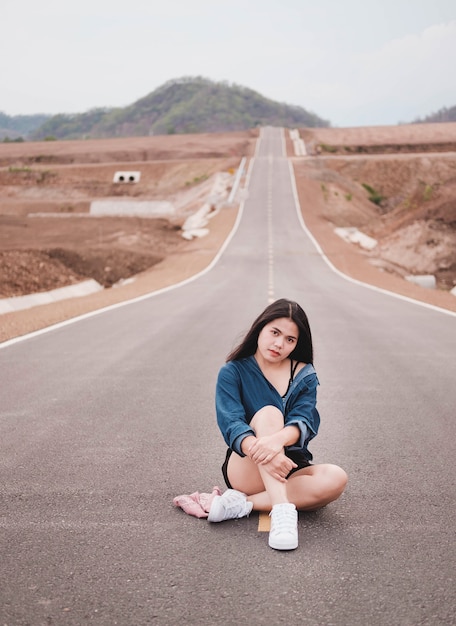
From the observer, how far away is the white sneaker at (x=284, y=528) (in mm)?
4145

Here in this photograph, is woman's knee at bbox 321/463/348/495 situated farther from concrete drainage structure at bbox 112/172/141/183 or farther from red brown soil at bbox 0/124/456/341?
concrete drainage structure at bbox 112/172/141/183

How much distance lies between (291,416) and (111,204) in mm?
59034

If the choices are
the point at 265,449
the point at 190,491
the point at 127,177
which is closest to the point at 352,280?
the point at 190,491

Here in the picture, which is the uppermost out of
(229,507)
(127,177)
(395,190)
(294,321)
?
(294,321)

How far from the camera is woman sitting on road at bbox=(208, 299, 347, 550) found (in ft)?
15.0

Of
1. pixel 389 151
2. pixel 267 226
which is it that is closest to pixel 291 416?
pixel 267 226

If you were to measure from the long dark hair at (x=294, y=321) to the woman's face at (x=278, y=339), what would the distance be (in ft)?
0.11

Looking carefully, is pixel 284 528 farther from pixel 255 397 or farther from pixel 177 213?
pixel 177 213

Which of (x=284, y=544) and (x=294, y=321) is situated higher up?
(x=294, y=321)

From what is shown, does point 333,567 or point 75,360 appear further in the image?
point 75,360

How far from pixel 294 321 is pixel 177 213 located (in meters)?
55.9

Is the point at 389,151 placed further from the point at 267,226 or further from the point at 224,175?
the point at 267,226

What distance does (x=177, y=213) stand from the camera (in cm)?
5988

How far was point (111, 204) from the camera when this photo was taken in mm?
62062
